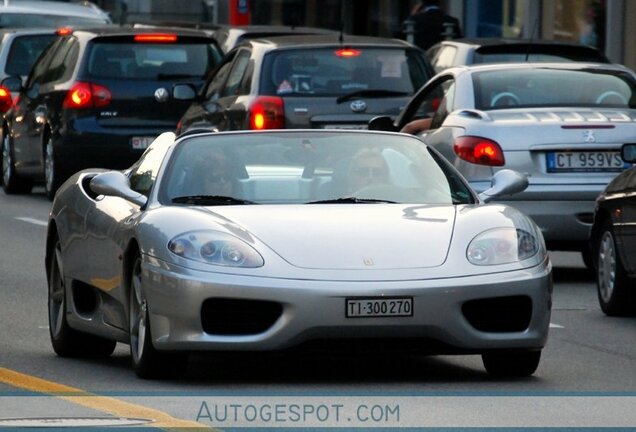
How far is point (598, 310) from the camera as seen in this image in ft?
43.0

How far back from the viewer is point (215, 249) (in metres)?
9.28

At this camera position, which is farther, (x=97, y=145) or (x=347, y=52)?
(x=97, y=145)

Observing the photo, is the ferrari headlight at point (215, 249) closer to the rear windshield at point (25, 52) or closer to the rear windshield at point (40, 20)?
the rear windshield at point (25, 52)

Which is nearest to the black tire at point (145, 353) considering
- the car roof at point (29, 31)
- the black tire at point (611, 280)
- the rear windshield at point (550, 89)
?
the black tire at point (611, 280)

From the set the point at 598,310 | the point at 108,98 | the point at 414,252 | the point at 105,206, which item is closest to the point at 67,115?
the point at 108,98

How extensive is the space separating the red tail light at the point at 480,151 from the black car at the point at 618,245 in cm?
142

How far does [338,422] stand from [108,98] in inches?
536

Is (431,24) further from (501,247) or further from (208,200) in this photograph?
(501,247)

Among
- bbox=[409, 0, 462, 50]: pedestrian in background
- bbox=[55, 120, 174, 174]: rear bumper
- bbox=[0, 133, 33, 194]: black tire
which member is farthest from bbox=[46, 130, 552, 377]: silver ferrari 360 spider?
bbox=[409, 0, 462, 50]: pedestrian in background

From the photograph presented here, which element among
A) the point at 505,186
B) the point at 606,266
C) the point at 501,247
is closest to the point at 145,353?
the point at 501,247

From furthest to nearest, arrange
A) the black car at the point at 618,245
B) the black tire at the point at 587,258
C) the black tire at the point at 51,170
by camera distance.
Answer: the black tire at the point at 51,170, the black tire at the point at 587,258, the black car at the point at 618,245

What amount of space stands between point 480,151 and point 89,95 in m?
7.45

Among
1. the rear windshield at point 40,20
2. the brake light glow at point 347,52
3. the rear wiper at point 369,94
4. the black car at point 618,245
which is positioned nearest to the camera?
the black car at point 618,245

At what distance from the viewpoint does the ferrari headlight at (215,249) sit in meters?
9.24
